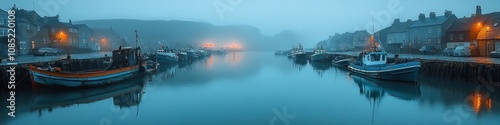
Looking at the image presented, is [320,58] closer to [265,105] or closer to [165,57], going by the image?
[165,57]

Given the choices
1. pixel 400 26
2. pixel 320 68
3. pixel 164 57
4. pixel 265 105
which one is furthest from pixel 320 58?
pixel 265 105

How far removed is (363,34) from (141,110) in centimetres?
7991

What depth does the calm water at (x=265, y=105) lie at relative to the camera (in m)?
15.1

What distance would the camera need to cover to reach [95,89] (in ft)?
75.5

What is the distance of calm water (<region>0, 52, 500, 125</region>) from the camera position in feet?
49.5

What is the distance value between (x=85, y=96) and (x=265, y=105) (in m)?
10.3

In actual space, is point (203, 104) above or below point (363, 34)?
below

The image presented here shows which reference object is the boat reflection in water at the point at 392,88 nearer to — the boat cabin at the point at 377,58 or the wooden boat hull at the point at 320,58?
the boat cabin at the point at 377,58

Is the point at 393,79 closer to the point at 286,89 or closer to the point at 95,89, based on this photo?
the point at 286,89

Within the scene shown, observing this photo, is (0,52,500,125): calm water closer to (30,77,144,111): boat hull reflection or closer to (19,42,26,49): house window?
(30,77,144,111): boat hull reflection

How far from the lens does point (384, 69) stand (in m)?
26.6

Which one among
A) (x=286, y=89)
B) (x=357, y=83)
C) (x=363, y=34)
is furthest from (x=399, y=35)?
(x=286, y=89)

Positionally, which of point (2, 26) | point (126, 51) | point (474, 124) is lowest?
point (474, 124)

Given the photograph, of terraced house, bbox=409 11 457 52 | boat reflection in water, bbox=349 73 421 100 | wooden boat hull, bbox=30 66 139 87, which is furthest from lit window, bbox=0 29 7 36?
terraced house, bbox=409 11 457 52
